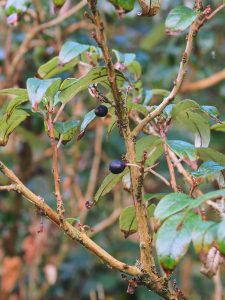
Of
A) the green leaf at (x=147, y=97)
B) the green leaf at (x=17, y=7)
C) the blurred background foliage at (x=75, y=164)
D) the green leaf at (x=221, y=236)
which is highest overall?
the green leaf at (x=17, y=7)

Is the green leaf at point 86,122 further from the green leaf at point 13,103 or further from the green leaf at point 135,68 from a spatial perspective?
the green leaf at point 135,68

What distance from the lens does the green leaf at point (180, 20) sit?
56cm

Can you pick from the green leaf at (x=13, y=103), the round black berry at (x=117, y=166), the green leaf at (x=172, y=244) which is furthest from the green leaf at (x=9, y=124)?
the green leaf at (x=172, y=244)

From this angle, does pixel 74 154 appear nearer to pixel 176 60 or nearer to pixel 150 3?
pixel 176 60

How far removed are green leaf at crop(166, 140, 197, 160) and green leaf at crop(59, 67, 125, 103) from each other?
92 millimetres

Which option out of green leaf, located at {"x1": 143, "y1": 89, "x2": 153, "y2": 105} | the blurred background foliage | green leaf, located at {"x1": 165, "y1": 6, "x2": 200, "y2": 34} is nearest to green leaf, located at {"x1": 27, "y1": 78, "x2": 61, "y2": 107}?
green leaf, located at {"x1": 165, "y1": 6, "x2": 200, "y2": 34}

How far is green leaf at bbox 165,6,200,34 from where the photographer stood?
22.2 inches

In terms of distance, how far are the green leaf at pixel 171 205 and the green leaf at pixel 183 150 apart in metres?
0.11

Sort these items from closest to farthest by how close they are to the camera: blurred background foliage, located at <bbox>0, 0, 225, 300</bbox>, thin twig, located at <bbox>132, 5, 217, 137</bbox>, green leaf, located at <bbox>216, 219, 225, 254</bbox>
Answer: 1. green leaf, located at <bbox>216, 219, 225, 254</bbox>
2. thin twig, located at <bbox>132, 5, 217, 137</bbox>
3. blurred background foliage, located at <bbox>0, 0, 225, 300</bbox>

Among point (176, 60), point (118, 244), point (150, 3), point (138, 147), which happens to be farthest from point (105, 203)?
point (150, 3)

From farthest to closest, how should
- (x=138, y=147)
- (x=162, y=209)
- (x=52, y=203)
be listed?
1. (x=52, y=203)
2. (x=138, y=147)
3. (x=162, y=209)

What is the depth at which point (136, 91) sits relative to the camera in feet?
2.78

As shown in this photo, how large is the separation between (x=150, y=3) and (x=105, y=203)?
1.58 m

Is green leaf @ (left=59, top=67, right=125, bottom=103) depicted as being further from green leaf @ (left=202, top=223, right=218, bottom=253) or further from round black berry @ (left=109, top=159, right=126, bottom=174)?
green leaf @ (left=202, top=223, right=218, bottom=253)
